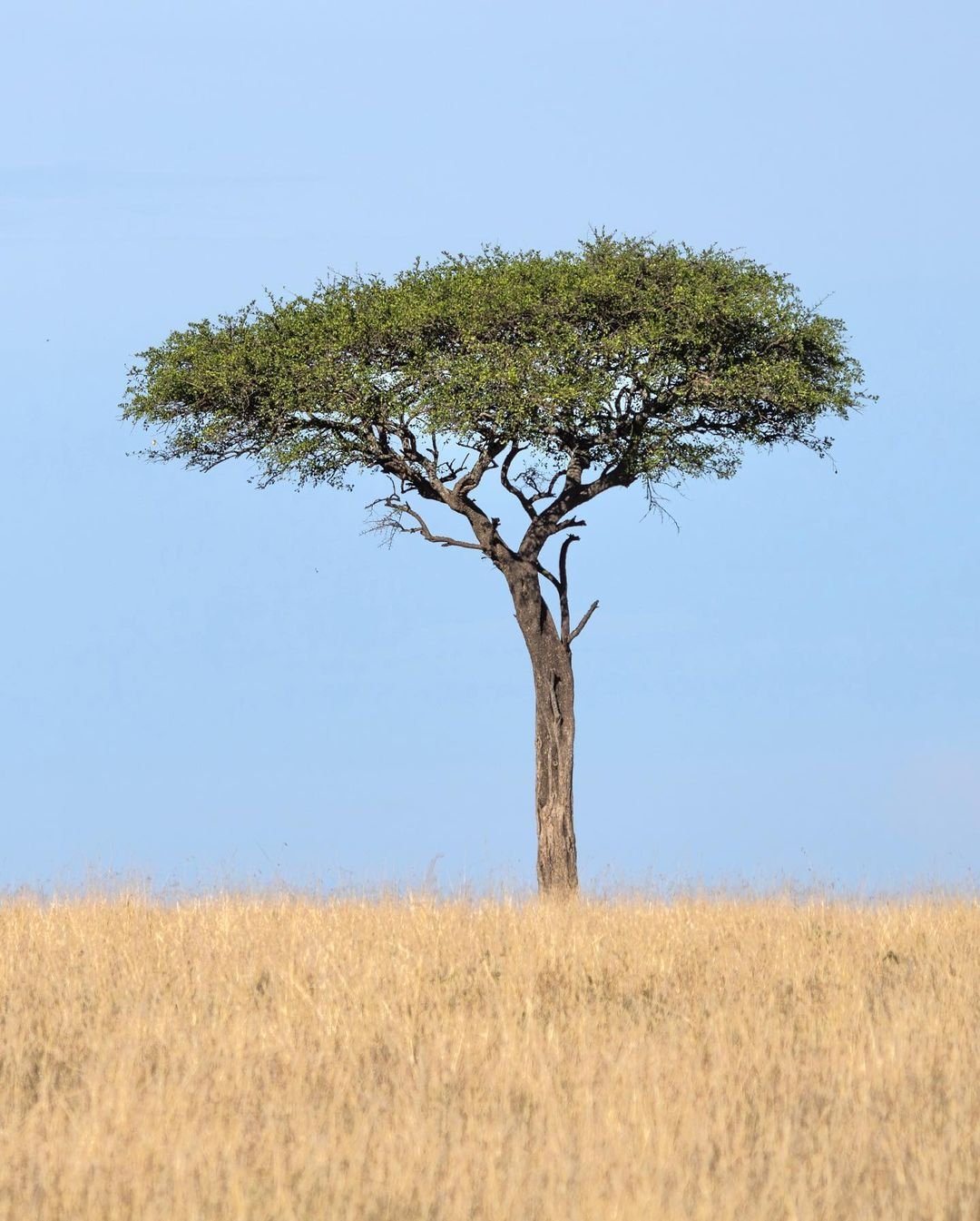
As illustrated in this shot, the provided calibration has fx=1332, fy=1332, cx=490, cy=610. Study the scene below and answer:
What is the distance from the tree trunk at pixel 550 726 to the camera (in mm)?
21141

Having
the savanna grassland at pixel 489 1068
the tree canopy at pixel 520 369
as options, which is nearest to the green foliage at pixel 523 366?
the tree canopy at pixel 520 369

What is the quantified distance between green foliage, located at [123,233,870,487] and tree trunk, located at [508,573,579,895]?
2426 millimetres

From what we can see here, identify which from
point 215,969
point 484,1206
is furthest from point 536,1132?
point 215,969

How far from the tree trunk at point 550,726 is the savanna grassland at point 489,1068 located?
6103 millimetres

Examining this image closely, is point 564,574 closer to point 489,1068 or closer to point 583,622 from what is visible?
point 583,622

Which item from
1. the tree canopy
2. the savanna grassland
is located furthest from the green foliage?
the savanna grassland

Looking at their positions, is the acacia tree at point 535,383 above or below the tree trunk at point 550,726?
above

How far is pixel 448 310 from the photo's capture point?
20375 millimetres

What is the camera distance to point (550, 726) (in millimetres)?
21359

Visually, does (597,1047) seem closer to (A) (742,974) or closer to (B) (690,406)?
(A) (742,974)

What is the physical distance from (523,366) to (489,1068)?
12.7 m

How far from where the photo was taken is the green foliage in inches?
791

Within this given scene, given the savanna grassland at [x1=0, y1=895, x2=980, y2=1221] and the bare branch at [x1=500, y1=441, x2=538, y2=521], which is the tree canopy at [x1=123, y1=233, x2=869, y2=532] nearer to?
the bare branch at [x1=500, y1=441, x2=538, y2=521]

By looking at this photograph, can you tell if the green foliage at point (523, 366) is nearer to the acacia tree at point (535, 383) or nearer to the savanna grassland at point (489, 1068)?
the acacia tree at point (535, 383)
